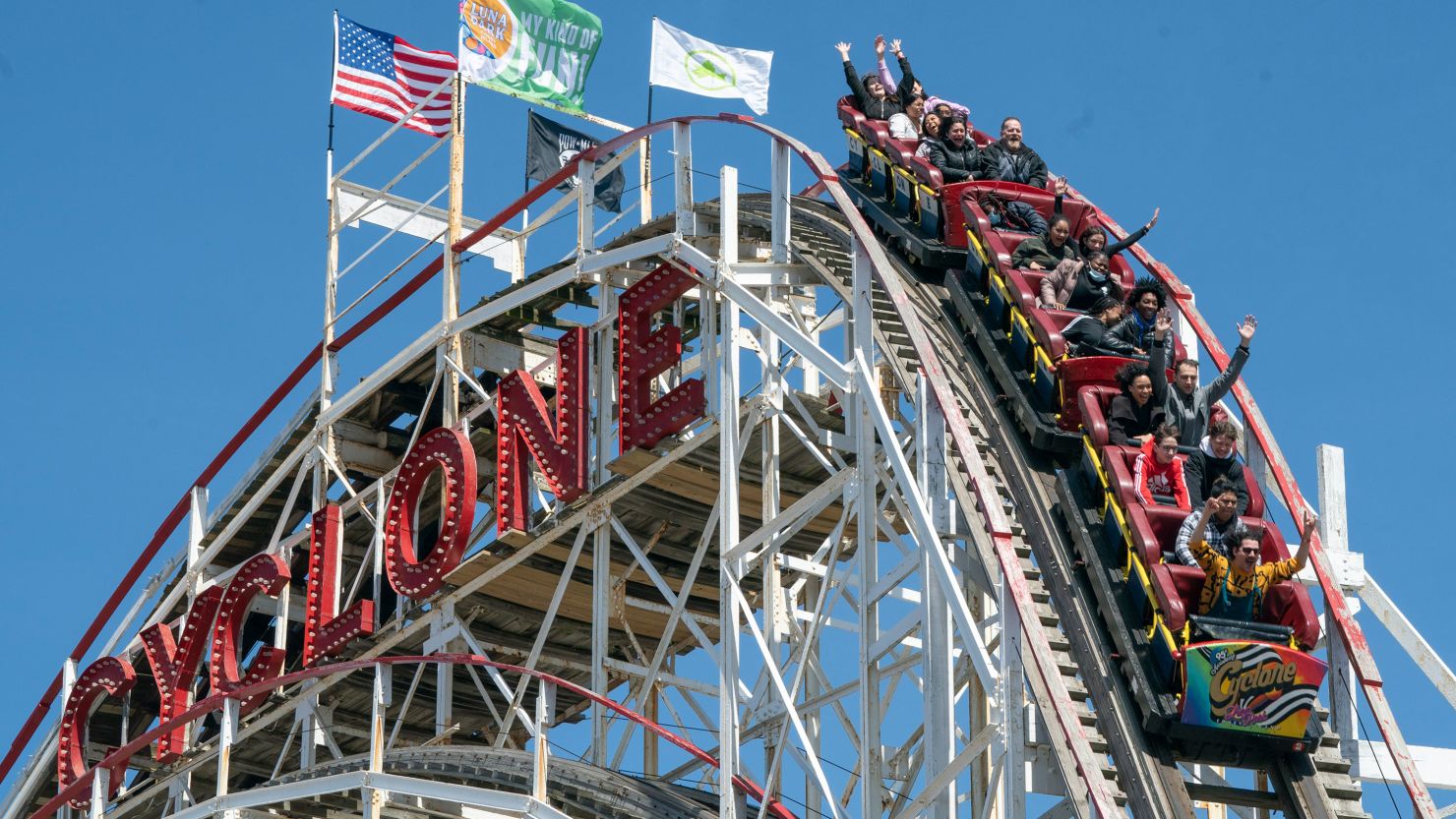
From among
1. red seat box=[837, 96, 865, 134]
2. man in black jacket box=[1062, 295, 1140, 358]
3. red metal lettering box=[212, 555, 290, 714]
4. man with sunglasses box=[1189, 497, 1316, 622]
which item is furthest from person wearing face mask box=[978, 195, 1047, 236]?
red metal lettering box=[212, 555, 290, 714]

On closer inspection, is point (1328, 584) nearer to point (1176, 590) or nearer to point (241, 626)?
point (1176, 590)

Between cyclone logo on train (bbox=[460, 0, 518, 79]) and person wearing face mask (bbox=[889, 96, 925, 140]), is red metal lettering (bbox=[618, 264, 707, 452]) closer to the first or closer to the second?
person wearing face mask (bbox=[889, 96, 925, 140])

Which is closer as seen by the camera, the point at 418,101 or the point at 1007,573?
the point at 1007,573

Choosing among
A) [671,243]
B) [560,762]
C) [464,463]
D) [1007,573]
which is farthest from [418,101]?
[1007,573]

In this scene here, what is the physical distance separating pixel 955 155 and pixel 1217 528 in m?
6.27

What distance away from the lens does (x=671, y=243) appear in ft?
66.8

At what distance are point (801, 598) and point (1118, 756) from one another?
9.60 m

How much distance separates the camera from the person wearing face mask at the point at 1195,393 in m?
17.3

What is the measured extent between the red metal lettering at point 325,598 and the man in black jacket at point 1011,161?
7744mm

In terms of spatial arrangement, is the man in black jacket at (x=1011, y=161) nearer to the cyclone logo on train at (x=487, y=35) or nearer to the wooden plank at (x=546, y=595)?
the wooden plank at (x=546, y=595)

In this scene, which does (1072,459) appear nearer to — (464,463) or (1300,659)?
(1300,659)

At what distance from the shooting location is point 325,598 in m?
25.4

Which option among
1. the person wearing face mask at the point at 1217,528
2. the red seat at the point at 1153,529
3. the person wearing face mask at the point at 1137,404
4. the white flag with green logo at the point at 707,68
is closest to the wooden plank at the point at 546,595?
the white flag with green logo at the point at 707,68

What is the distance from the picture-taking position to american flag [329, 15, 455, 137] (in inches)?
1123
